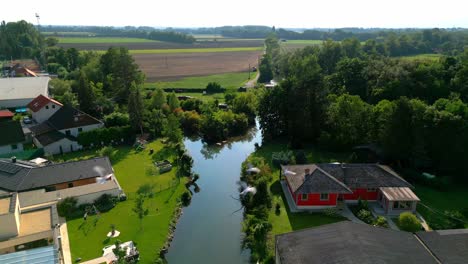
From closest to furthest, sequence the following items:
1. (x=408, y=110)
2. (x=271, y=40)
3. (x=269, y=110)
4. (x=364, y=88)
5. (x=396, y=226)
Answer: (x=396, y=226) → (x=408, y=110) → (x=269, y=110) → (x=364, y=88) → (x=271, y=40)

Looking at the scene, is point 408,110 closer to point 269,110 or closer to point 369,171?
point 369,171

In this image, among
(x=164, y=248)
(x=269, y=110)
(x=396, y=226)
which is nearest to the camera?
(x=164, y=248)

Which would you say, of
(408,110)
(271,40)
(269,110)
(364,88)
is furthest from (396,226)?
(271,40)

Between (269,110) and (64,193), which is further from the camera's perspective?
(269,110)

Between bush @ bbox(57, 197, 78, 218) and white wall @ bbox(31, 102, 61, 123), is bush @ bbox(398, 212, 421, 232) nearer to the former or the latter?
bush @ bbox(57, 197, 78, 218)

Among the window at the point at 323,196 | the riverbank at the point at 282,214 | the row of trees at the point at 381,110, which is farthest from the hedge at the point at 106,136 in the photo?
the window at the point at 323,196

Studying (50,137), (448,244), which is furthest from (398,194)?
(50,137)

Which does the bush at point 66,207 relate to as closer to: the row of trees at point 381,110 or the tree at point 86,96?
the row of trees at point 381,110
